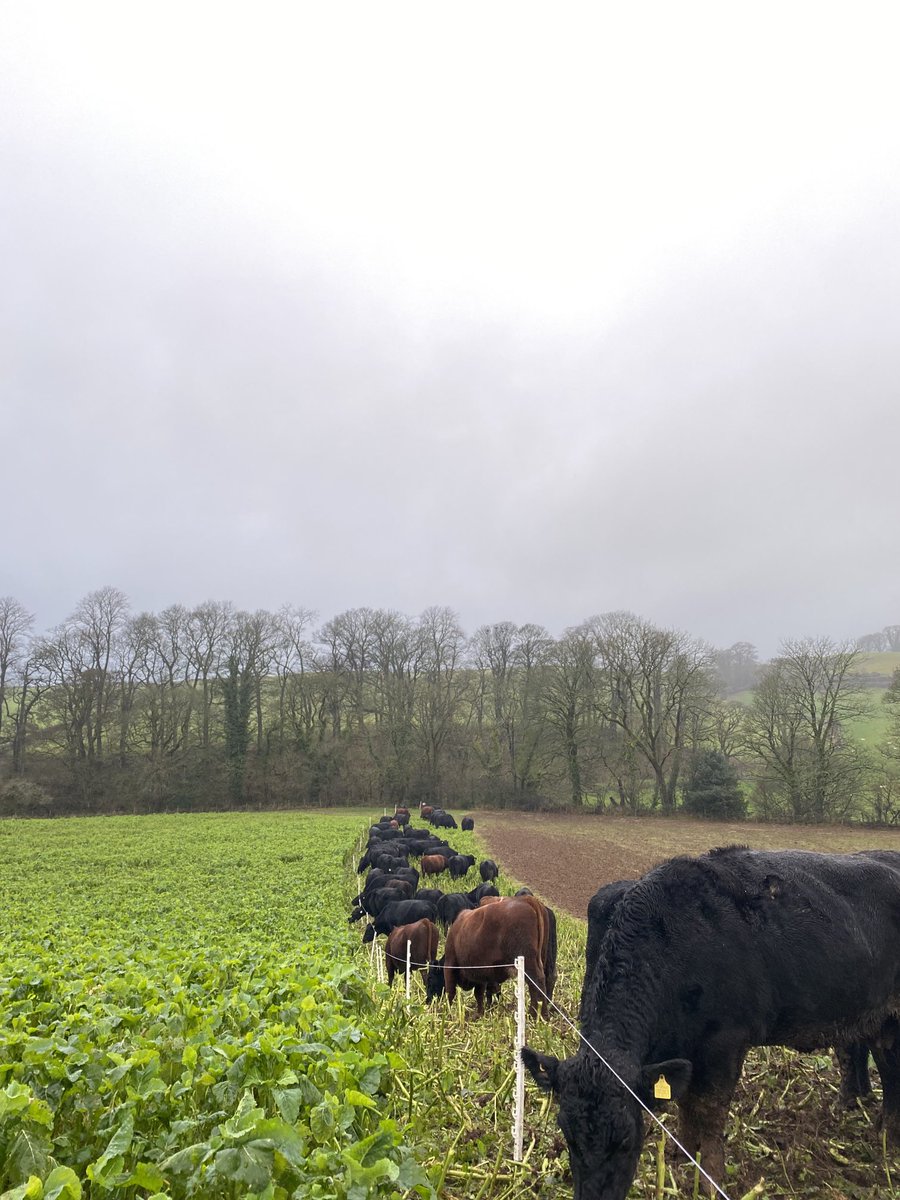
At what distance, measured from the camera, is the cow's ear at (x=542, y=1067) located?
4.07 m

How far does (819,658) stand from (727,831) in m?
13.6

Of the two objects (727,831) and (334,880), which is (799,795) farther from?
(334,880)

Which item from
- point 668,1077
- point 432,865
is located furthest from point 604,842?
point 668,1077

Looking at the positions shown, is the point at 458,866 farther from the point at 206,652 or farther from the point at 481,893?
the point at 206,652

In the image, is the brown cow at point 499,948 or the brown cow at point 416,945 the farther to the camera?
the brown cow at point 416,945

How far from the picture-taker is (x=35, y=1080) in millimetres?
3178

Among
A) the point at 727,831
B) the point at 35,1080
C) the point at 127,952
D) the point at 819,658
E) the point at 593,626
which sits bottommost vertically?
the point at 727,831

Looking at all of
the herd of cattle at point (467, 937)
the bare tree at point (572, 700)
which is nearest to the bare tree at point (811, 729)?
the bare tree at point (572, 700)

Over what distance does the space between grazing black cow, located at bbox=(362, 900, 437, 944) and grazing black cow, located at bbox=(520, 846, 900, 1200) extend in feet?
30.0

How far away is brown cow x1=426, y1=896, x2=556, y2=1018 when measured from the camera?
860cm

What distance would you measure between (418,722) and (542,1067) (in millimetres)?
50904

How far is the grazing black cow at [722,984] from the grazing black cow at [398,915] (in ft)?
30.0

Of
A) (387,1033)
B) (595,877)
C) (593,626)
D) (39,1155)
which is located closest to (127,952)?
(387,1033)

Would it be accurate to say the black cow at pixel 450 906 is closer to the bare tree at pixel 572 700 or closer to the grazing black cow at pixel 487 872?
the grazing black cow at pixel 487 872
